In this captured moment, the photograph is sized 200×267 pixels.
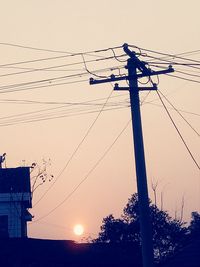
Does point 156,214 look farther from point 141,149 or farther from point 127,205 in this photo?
point 141,149

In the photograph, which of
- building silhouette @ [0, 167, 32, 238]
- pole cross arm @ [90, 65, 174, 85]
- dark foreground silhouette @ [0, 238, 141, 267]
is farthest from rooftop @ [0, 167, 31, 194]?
pole cross arm @ [90, 65, 174, 85]

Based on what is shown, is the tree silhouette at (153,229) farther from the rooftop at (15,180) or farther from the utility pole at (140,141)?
the utility pole at (140,141)

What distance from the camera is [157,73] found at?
56.8 feet

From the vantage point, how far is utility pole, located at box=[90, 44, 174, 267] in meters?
15.4

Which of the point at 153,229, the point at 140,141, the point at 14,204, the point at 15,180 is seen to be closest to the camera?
the point at 140,141

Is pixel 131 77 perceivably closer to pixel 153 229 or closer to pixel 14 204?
pixel 14 204

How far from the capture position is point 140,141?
53.0 feet

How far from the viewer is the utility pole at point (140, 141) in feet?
50.4

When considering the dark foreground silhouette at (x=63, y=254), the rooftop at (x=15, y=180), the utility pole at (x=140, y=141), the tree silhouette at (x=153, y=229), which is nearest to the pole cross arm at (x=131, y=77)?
the utility pole at (x=140, y=141)

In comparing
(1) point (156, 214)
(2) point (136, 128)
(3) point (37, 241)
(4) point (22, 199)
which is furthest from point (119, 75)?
(1) point (156, 214)

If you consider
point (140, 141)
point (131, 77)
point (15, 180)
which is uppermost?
point (15, 180)

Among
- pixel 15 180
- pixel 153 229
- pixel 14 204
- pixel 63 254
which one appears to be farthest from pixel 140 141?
pixel 153 229

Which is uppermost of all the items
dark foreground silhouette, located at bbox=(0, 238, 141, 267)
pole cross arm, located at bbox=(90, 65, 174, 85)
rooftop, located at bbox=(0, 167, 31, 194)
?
rooftop, located at bbox=(0, 167, 31, 194)

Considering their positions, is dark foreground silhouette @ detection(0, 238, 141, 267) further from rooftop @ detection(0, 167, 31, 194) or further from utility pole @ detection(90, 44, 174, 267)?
rooftop @ detection(0, 167, 31, 194)
